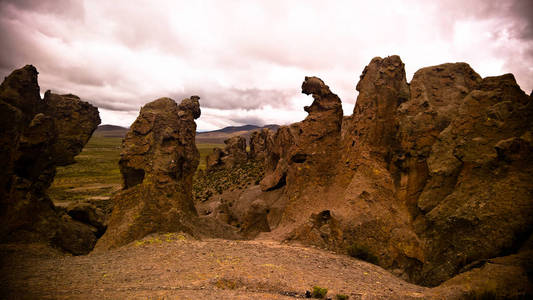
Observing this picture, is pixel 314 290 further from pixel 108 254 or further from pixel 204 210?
pixel 204 210

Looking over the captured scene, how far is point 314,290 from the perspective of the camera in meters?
7.17

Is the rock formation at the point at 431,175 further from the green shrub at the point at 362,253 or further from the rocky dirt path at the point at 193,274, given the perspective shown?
the rocky dirt path at the point at 193,274

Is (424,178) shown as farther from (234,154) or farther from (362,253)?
(234,154)

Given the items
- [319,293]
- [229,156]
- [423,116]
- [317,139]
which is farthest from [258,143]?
[319,293]

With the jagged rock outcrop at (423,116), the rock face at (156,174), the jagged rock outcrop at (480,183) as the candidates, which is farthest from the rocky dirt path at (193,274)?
the jagged rock outcrop at (423,116)

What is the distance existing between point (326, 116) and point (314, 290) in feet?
36.4

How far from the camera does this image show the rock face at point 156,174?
12.0 meters

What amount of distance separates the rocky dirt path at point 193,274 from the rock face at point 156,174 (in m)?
1.18

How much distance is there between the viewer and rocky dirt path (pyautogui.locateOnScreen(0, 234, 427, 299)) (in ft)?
21.7

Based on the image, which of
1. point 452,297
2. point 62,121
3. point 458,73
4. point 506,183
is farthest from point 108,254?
point 458,73

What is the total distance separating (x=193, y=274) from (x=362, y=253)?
6.67 metres

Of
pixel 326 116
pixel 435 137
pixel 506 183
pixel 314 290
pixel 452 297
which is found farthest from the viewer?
pixel 326 116

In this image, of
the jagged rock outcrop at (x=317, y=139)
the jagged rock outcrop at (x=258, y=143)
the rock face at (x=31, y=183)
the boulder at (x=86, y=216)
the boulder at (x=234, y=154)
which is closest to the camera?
the rock face at (x=31, y=183)

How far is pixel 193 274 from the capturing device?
8.01 metres
